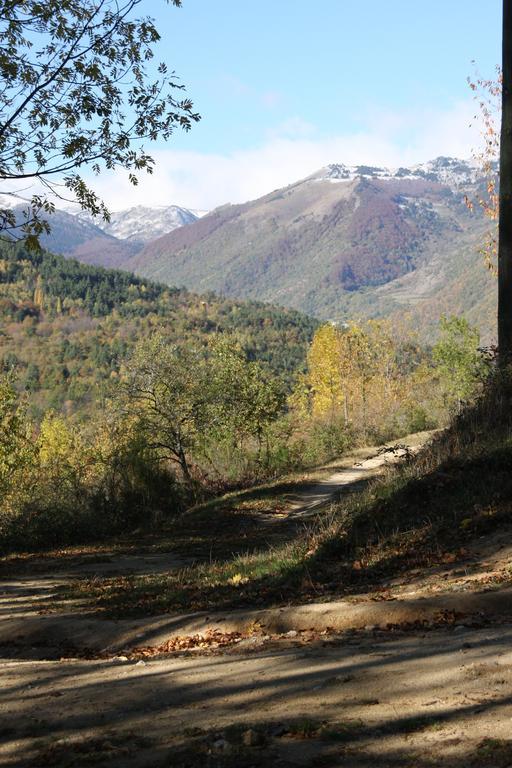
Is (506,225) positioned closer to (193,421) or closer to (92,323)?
(193,421)

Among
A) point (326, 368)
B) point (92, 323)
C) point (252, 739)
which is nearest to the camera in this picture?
point (252, 739)

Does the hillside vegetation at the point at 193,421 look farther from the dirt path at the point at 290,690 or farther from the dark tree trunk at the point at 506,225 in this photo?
the dirt path at the point at 290,690

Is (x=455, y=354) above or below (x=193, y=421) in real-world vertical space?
above

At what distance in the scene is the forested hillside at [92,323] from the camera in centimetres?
12044

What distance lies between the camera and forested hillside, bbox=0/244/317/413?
12044 cm

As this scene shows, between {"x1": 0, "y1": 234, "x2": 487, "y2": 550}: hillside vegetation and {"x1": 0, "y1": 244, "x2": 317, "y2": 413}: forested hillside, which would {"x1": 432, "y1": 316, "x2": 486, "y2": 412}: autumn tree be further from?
{"x1": 0, "y1": 244, "x2": 317, "y2": 413}: forested hillside

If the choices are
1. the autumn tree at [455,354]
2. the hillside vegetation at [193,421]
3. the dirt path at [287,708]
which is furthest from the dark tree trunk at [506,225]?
the autumn tree at [455,354]

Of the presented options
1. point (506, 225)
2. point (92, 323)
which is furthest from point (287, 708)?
point (92, 323)

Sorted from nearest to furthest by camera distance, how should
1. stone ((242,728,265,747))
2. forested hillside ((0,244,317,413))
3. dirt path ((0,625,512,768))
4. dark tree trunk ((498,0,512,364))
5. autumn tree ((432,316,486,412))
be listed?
dirt path ((0,625,512,768)) < stone ((242,728,265,747)) < dark tree trunk ((498,0,512,364)) < autumn tree ((432,316,486,412)) < forested hillside ((0,244,317,413))

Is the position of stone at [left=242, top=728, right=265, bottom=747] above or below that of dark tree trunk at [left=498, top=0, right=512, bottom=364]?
below

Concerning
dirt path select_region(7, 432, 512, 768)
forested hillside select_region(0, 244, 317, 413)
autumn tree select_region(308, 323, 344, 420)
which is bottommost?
dirt path select_region(7, 432, 512, 768)

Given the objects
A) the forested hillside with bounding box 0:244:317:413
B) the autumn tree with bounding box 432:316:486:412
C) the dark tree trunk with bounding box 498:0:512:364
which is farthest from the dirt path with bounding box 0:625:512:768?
the forested hillside with bounding box 0:244:317:413

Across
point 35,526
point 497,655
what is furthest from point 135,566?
point 497,655

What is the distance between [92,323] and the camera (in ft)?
492
